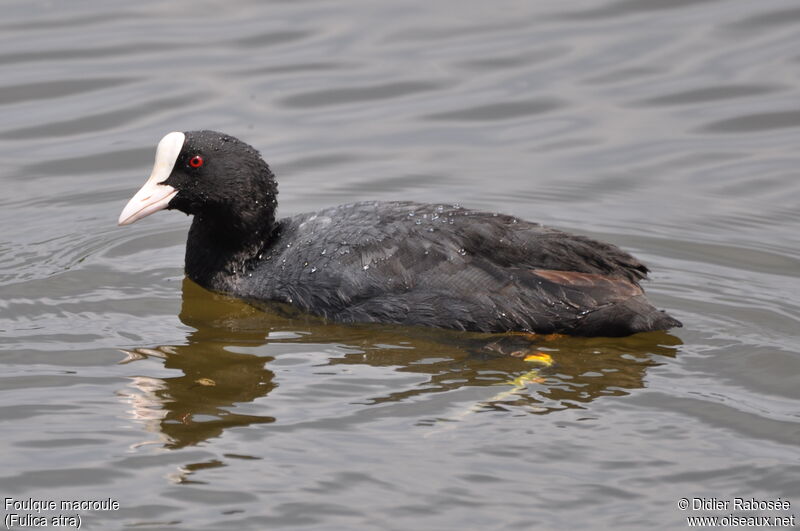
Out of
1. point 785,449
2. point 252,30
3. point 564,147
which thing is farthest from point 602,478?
point 252,30

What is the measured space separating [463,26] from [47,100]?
4.08 meters

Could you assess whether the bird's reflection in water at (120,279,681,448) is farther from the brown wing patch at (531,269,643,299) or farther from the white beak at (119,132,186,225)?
the white beak at (119,132,186,225)

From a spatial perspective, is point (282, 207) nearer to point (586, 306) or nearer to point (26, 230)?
point (26, 230)

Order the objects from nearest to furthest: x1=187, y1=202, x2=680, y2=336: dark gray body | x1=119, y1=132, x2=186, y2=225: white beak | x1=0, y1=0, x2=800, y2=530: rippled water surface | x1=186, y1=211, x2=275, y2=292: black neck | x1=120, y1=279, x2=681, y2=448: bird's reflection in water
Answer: x1=0, y1=0, x2=800, y2=530: rippled water surface < x1=120, y1=279, x2=681, y2=448: bird's reflection in water < x1=187, y1=202, x2=680, y2=336: dark gray body < x1=119, y1=132, x2=186, y2=225: white beak < x1=186, y1=211, x2=275, y2=292: black neck

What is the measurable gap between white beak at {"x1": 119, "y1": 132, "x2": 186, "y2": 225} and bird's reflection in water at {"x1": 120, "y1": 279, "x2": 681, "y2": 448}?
0.70 metres

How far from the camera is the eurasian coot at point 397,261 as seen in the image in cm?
Answer: 671

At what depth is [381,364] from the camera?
21.4 ft

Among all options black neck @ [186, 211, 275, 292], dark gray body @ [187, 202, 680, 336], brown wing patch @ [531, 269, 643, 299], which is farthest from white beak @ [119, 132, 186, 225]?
brown wing patch @ [531, 269, 643, 299]

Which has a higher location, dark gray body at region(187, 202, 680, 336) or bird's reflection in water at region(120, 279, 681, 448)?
dark gray body at region(187, 202, 680, 336)

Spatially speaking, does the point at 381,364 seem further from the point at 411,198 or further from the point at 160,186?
the point at 411,198

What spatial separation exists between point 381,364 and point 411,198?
3.00m

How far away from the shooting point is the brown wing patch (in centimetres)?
670

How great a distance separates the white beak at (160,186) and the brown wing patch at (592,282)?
2.25 meters

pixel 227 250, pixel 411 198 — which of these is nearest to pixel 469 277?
pixel 227 250
